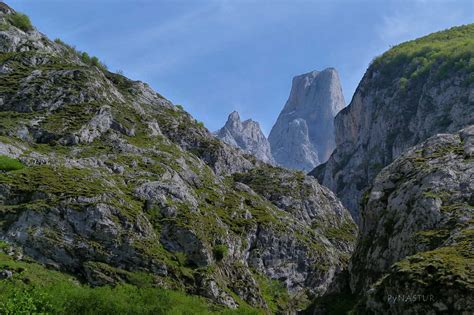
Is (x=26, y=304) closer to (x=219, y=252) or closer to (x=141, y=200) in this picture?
(x=141, y=200)

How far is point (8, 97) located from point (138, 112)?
27.9m

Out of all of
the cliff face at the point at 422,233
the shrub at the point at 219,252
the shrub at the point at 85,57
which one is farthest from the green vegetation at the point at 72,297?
the shrub at the point at 85,57

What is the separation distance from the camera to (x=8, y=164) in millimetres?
71500

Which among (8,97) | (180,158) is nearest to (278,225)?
(180,158)

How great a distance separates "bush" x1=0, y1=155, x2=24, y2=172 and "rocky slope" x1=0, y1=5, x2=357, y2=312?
272 mm

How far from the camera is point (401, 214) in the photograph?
160ft

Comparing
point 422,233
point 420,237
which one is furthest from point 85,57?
point 420,237

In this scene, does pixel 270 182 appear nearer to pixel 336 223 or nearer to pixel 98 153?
pixel 336 223

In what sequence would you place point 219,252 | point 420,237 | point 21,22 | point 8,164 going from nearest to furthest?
1. point 420,237
2. point 8,164
3. point 219,252
4. point 21,22

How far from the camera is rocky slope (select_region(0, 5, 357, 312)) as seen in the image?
212 ft

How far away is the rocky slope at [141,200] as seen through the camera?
64500 millimetres

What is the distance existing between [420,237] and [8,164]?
5549cm

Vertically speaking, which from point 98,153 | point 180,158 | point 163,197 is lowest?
point 163,197

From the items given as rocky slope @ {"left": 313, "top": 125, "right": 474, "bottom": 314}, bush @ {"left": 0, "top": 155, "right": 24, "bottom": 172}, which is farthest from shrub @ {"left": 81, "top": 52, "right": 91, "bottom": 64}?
rocky slope @ {"left": 313, "top": 125, "right": 474, "bottom": 314}
